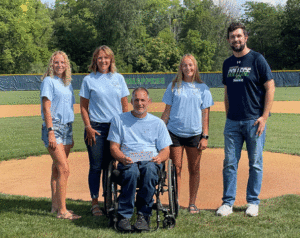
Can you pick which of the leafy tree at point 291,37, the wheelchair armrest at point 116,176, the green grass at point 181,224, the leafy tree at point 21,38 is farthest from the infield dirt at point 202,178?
the leafy tree at point 291,37

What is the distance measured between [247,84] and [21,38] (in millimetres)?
45718

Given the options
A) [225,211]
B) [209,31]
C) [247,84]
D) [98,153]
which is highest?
[209,31]

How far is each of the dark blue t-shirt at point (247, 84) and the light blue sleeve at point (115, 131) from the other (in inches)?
49.9

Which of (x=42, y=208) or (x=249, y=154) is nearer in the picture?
(x=249, y=154)

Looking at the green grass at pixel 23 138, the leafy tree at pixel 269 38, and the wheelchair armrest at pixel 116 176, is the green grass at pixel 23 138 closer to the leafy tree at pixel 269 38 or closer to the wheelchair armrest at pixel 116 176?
the wheelchair armrest at pixel 116 176

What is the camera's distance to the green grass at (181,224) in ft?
11.5

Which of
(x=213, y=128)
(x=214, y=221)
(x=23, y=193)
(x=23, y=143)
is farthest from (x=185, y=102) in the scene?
(x=213, y=128)

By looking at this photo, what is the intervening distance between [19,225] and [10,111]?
15132 millimetres

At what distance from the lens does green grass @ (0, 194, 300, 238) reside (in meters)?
3.50

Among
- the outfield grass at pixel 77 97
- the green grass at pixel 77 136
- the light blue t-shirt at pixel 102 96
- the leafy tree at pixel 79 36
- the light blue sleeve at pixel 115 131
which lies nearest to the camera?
the light blue sleeve at pixel 115 131

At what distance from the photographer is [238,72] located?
12.9 feet

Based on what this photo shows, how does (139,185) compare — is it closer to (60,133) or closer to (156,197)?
(156,197)

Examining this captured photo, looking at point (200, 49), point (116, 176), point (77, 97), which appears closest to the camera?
point (116, 176)

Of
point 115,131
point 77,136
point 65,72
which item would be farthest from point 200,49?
point 115,131
